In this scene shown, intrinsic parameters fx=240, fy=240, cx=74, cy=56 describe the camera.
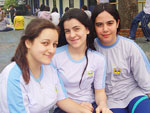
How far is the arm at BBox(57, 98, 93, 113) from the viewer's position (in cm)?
221

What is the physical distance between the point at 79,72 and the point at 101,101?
353 millimetres

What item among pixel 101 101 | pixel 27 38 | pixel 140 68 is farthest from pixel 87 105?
pixel 27 38

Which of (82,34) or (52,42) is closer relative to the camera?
(52,42)

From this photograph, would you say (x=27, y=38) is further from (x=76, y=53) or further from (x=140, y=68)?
(x=140, y=68)

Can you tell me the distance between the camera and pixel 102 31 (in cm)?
240

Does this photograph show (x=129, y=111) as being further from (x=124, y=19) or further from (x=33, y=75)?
(x=124, y=19)

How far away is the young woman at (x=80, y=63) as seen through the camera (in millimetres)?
2256

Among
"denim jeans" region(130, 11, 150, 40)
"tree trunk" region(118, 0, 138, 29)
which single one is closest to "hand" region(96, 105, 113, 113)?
"denim jeans" region(130, 11, 150, 40)

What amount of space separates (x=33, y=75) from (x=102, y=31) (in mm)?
848

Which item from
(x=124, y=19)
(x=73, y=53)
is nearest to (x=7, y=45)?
(x=124, y=19)

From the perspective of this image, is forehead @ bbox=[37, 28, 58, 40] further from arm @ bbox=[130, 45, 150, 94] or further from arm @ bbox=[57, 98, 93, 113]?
arm @ bbox=[130, 45, 150, 94]

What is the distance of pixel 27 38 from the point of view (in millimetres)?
1900

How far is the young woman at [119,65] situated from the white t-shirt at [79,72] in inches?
5.4

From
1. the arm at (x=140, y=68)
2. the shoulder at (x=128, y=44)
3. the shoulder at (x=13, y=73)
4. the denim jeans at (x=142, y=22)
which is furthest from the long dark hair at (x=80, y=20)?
the denim jeans at (x=142, y=22)
